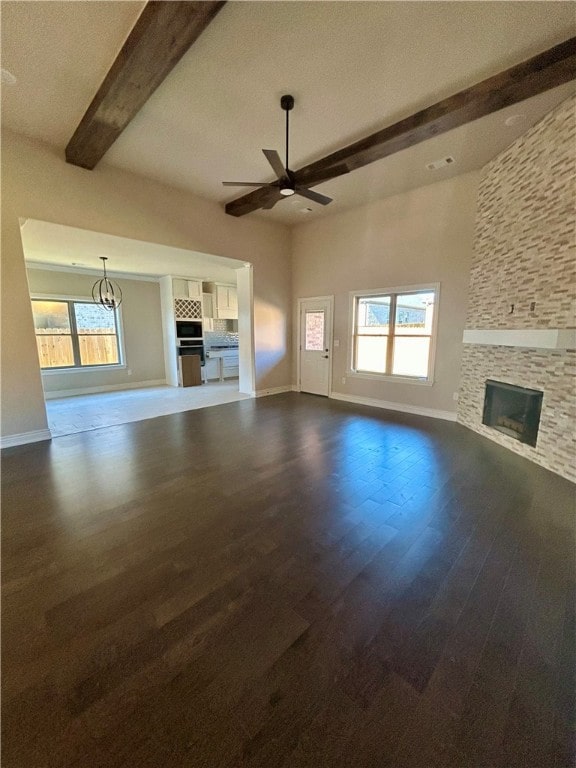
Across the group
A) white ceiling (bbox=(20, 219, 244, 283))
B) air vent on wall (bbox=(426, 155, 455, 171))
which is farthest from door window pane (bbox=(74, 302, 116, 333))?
air vent on wall (bbox=(426, 155, 455, 171))

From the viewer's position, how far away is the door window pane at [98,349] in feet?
22.9

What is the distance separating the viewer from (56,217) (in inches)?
145

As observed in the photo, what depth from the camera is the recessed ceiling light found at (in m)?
2.51

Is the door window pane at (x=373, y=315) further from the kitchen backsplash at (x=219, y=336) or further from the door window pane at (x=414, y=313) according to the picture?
the kitchen backsplash at (x=219, y=336)

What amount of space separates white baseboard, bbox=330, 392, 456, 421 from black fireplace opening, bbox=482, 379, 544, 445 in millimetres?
735

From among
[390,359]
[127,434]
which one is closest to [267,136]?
[390,359]

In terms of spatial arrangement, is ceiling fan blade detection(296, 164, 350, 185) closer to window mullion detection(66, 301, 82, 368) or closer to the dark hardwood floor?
the dark hardwood floor

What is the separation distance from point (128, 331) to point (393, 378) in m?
6.33

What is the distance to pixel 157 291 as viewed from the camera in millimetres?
7898

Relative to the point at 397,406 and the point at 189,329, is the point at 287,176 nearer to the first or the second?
the point at 397,406

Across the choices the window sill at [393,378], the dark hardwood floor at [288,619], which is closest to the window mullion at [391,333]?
the window sill at [393,378]

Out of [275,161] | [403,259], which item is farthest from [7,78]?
[403,259]

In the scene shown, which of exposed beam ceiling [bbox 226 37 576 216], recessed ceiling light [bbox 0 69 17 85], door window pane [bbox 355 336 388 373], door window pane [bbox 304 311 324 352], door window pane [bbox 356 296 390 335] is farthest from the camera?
door window pane [bbox 304 311 324 352]

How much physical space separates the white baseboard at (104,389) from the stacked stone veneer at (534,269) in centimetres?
732
